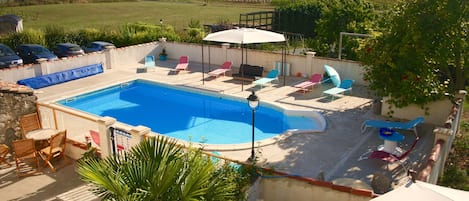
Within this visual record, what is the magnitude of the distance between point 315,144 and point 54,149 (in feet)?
24.1

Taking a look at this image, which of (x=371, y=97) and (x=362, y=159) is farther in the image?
(x=371, y=97)

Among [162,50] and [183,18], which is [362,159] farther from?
[183,18]

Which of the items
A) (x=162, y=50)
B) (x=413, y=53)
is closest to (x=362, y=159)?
(x=413, y=53)

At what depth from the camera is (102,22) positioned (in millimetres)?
49500

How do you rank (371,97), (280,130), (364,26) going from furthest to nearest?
(364,26)
(371,97)
(280,130)

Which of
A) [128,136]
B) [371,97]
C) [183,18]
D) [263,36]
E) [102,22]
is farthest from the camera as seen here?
[183,18]

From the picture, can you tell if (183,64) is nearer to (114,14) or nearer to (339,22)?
(339,22)

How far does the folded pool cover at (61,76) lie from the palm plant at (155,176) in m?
14.0

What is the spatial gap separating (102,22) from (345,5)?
35.8 m

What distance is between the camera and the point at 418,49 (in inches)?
447

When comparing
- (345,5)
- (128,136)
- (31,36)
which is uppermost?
(345,5)

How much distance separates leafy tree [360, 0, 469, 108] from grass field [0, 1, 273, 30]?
1333 inches

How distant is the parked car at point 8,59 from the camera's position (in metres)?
20.5

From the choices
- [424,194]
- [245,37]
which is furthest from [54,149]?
[245,37]
